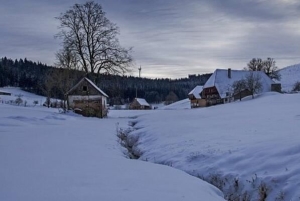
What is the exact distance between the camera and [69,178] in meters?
6.46

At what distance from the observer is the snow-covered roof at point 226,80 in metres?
58.5

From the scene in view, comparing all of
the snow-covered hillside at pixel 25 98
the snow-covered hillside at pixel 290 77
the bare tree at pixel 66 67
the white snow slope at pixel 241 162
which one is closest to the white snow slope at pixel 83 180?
the white snow slope at pixel 241 162

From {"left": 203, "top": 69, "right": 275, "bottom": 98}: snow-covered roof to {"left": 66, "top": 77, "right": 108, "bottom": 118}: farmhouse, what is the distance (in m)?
27.2

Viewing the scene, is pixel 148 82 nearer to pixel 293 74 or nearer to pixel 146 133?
pixel 293 74

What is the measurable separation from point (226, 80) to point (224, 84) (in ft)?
3.78

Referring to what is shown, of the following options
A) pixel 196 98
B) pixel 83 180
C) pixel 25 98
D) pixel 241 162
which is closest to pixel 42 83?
pixel 25 98

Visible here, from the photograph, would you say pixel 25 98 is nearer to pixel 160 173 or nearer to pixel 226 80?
pixel 226 80

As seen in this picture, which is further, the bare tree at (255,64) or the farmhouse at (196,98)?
the bare tree at (255,64)

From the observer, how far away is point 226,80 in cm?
6041

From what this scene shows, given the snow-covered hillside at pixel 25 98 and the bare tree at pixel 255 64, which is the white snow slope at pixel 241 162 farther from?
the bare tree at pixel 255 64

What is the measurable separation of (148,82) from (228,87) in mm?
75411

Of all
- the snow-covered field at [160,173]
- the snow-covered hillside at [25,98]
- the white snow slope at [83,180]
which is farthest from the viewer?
the snow-covered hillside at [25,98]

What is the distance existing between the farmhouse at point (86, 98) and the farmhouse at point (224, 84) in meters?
26.1

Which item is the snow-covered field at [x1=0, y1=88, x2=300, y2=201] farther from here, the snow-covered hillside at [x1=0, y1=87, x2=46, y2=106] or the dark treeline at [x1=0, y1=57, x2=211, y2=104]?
the dark treeline at [x1=0, y1=57, x2=211, y2=104]
